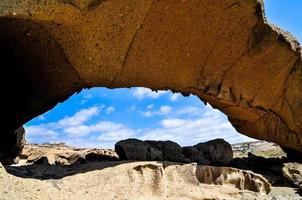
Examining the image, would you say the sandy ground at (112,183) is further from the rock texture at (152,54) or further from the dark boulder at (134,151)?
the rock texture at (152,54)

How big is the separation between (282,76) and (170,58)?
2.07 metres

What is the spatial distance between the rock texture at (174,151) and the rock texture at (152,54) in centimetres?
70

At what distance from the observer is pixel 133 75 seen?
17.0ft

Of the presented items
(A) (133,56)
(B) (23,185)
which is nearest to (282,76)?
(A) (133,56)

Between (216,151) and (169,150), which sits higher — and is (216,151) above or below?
above

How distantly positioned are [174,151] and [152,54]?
2.01m

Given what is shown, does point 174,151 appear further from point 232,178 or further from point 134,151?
point 232,178

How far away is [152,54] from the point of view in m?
4.92

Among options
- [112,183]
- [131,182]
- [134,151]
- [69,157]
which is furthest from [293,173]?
[69,157]

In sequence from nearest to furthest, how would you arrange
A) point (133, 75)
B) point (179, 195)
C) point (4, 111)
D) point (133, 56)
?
point (179, 195) → point (133, 56) → point (133, 75) → point (4, 111)

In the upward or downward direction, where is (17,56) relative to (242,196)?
upward

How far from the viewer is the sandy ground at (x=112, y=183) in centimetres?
364

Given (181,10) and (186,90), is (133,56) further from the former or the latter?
(186,90)

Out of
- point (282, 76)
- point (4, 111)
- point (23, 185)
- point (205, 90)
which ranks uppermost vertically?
point (282, 76)
